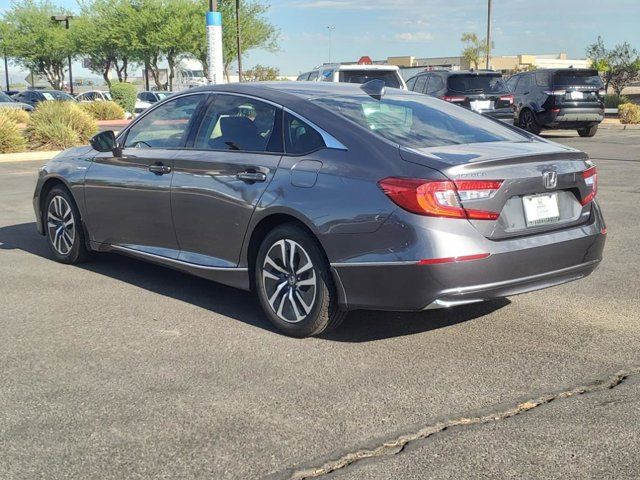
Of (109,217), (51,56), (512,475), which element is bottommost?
(512,475)

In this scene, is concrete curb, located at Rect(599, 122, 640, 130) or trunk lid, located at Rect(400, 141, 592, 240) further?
concrete curb, located at Rect(599, 122, 640, 130)

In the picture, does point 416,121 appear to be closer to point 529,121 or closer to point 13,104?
point 529,121

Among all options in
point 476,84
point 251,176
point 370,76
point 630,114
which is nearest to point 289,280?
point 251,176

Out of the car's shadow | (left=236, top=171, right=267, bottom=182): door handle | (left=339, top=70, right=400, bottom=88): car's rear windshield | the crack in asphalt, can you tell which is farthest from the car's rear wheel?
the crack in asphalt

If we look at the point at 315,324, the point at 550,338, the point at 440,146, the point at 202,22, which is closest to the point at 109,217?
the point at 315,324

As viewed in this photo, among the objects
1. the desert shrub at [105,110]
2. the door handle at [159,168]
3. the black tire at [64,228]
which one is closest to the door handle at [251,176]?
the door handle at [159,168]

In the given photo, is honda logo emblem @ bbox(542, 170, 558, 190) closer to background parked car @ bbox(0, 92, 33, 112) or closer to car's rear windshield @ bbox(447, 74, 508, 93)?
car's rear windshield @ bbox(447, 74, 508, 93)

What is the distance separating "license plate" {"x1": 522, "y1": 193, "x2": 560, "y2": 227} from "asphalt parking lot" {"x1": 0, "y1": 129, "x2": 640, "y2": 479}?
77cm

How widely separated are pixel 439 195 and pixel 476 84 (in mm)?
15517

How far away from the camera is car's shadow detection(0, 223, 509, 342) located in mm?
5164

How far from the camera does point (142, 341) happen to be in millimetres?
4984

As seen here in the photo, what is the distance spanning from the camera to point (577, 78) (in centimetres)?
2111

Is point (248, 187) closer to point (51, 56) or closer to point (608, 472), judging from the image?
point (608, 472)

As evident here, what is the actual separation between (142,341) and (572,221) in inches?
109
